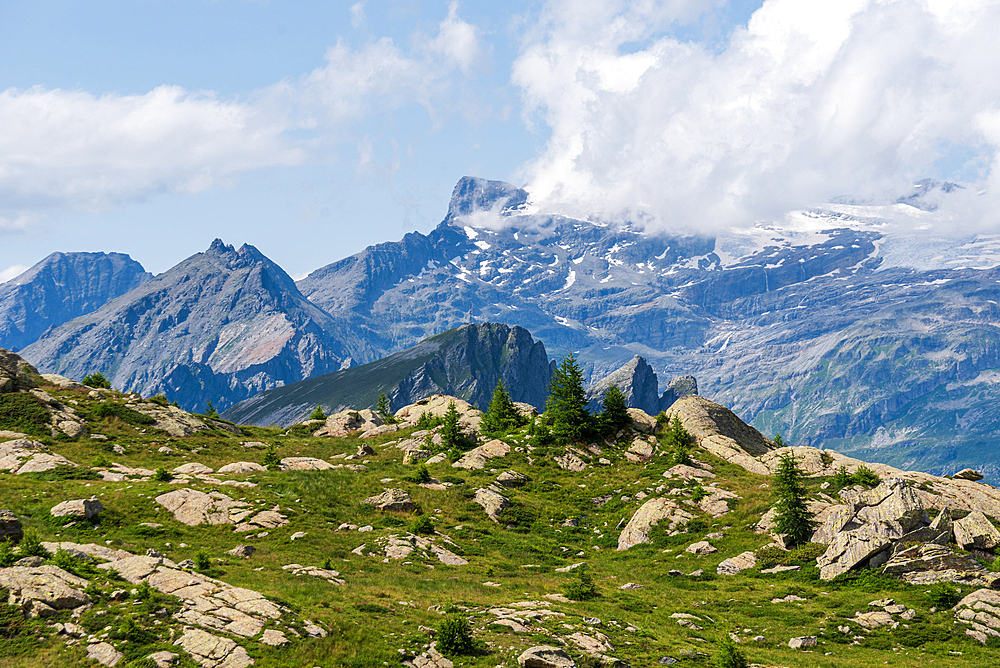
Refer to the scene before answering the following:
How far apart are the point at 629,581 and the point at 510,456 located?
25.1m

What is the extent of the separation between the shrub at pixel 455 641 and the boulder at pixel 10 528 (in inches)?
811

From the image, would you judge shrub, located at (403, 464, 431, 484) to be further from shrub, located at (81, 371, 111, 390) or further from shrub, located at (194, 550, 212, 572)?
shrub, located at (81, 371, 111, 390)

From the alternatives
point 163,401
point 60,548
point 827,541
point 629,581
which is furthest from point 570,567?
point 163,401

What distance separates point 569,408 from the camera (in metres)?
64.8

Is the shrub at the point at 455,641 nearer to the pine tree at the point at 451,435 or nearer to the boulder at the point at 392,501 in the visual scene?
the boulder at the point at 392,501

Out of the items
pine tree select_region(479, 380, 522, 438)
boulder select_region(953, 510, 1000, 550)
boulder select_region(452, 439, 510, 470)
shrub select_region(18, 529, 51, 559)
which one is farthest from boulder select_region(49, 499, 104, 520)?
boulder select_region(953, 510, 1000, 550)

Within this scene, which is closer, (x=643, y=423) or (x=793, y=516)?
(x=793, y=516)

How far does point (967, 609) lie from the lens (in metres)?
27.4

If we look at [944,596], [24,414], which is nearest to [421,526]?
[944,596]

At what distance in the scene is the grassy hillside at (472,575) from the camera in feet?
73.1

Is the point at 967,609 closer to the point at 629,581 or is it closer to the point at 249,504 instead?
the point at 629,581

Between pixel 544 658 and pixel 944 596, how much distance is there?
22.0 metres

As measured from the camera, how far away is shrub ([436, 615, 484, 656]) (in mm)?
22250

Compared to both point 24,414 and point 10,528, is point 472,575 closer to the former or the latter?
point 10,528
